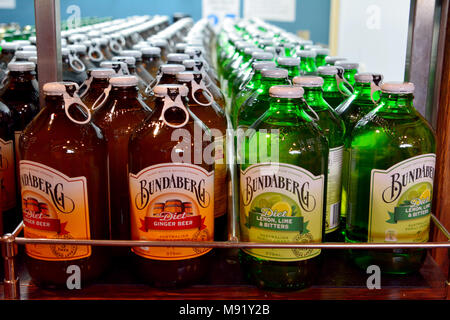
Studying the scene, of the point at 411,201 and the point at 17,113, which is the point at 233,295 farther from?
the point at 17,113

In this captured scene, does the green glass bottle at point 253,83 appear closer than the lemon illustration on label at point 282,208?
No

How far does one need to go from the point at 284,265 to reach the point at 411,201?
0.25m

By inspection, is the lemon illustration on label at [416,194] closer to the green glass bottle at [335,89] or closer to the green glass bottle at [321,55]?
the green glass bottle at [335,89]

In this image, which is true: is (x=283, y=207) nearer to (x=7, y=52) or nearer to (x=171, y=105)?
(x=171, y=105)

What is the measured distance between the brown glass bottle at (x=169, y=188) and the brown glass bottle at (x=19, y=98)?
331mm

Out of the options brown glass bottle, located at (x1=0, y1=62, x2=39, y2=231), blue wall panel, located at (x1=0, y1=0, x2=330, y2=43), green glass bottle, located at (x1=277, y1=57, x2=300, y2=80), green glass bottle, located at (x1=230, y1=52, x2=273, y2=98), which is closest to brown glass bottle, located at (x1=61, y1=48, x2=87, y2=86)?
brown glass bottle, located at (x1=0, y1=62, x2=39, y2=231)

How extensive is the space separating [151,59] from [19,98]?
58 centimetres

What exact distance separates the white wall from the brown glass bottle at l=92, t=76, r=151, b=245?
1508 mm

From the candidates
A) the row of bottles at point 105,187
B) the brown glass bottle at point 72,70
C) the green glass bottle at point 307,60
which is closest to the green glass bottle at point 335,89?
the green glass bottle at point 307,60

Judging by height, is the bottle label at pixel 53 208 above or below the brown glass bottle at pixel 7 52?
below

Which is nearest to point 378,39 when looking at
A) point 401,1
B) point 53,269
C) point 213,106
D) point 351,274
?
point 401,1

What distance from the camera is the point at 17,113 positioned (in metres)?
1.14

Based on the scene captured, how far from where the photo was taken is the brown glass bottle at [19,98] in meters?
1.11

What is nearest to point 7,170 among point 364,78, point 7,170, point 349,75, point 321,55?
point 7,170
